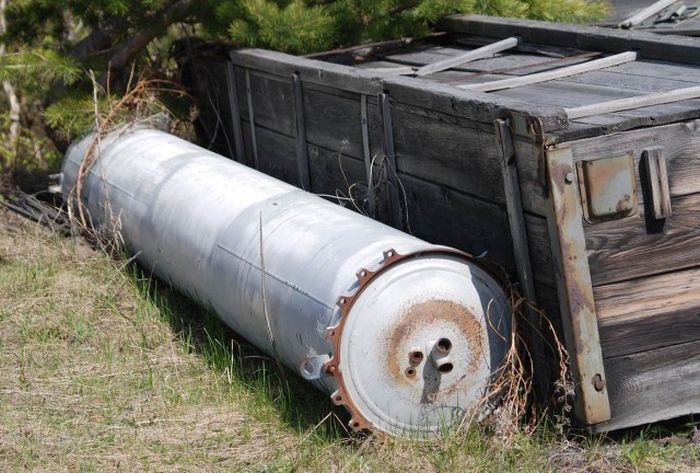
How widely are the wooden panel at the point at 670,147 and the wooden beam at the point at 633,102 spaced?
0.54 ft

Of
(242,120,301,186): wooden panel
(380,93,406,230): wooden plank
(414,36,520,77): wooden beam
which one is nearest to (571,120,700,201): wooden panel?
(380,93,406,230): wooden plank

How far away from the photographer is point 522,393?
3.88 m

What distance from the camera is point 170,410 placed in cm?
416

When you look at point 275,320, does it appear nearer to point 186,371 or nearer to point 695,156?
point 186,371

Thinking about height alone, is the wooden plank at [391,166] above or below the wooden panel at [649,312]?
above

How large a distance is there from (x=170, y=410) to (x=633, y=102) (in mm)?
2041

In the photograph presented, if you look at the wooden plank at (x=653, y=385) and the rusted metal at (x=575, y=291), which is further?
the wooden plank at (x=653, y=385)

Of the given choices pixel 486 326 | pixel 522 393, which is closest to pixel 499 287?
pixel 486 326

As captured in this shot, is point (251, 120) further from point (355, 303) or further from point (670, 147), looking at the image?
point (670, 147)

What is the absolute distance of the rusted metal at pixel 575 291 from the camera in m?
3.51

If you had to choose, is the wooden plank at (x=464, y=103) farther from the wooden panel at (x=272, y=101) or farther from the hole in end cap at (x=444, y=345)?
the wooden panel at (x=272, y=101)

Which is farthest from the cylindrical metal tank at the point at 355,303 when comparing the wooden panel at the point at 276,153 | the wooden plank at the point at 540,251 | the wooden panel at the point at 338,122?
the wooden panel at the point at 276,153

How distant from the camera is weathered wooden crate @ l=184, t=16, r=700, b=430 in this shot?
3.57 metres

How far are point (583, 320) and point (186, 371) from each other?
1.78m
